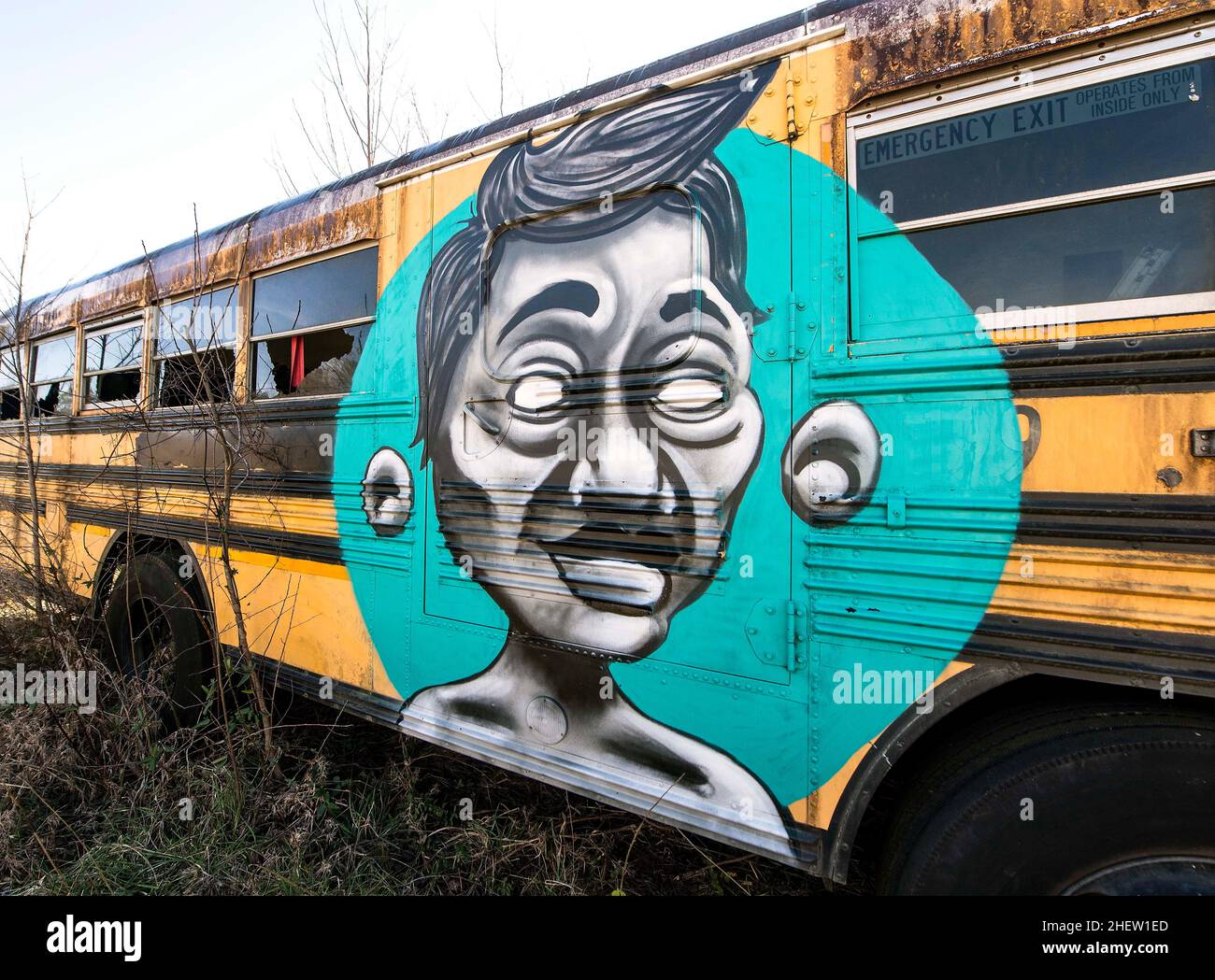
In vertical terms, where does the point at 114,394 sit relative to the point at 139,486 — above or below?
above

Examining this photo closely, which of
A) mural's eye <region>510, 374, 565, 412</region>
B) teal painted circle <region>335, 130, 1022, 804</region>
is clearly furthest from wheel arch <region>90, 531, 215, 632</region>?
teal painted circle <region>335, 130, 1022, 804</region>

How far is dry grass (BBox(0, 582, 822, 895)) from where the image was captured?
2.54 metres

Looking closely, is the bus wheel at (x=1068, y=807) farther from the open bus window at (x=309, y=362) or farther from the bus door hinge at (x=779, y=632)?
the open bus window at (x=309, y=362)

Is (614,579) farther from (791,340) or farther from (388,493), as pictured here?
(388,493)

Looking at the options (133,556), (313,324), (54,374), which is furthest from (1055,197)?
(54,374)

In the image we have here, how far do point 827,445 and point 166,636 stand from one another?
413 centimetres

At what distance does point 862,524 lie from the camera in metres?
1.75

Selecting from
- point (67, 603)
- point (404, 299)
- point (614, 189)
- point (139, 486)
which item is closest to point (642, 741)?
point (614, 189)

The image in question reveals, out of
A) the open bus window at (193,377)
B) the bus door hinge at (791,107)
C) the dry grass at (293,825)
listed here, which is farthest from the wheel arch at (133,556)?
the bus door hinge at (791,107)

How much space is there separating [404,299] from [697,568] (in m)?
1.68

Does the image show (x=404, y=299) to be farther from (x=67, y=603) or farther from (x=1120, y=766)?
(x=1120, y=766)

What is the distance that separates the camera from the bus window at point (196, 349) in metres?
3.41

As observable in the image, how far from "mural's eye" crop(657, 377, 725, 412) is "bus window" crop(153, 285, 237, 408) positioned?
89.5 inches
